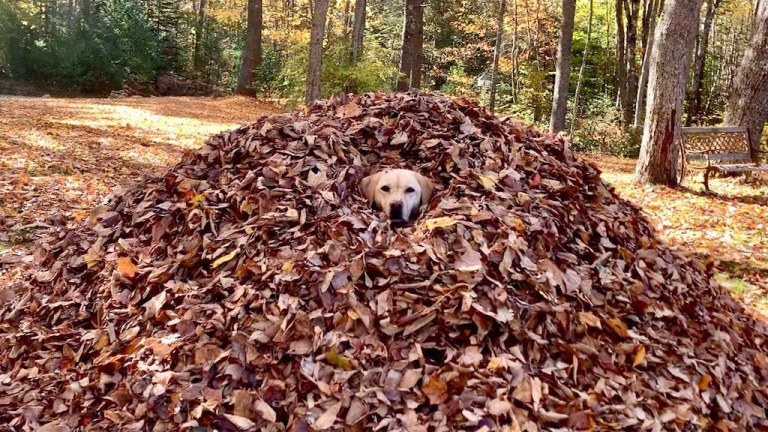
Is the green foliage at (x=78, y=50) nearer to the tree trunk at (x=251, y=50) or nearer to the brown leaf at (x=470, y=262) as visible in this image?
the tree trunk at (x=251, y=50)

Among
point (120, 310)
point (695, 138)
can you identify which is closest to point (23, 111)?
point (120, 310)

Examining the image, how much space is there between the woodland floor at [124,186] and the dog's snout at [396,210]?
109 inches

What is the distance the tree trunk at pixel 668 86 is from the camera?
22.6ft

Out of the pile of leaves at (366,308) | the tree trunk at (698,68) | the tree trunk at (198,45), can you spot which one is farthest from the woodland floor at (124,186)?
the tree trunk at (198,45)

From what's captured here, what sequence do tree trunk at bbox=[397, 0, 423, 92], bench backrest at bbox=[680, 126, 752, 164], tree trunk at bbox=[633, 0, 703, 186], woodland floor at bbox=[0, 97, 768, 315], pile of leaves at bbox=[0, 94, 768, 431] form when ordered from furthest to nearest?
1. tree trunk at bbox=[397, 0, 423, 92]
2. bench backrest at bbox=[680, 126, 752, 164]
3. tree trunk at bbox=[633, 0, 703, 186]
4. woodland floor at bbox=[0, 97, 768, 315]
5. pile of leaves at bbox=[0, 94, 768, 431]

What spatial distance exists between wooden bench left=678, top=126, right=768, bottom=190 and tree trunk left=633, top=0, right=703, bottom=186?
0.54m

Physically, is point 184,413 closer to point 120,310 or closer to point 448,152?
point 120,310

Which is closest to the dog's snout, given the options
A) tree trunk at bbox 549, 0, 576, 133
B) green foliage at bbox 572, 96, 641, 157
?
tree trunk at bbox 549, 0, 576, 133

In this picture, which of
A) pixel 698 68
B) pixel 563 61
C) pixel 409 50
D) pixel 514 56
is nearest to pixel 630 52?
pixel 514 56

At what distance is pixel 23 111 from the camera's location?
10.4m

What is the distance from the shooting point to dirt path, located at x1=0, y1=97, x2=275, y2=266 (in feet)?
17.4

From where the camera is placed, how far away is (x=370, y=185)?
328cm

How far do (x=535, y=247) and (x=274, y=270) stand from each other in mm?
1322

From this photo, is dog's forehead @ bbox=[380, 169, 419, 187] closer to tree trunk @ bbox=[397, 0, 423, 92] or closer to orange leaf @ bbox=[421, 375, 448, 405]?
orange leaf @ bbox=[421, 375, 448, 405]
